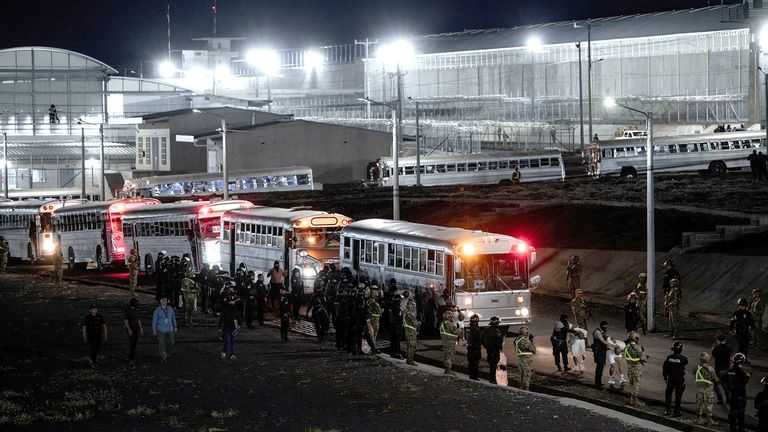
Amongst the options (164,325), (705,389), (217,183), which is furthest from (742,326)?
(217,183)

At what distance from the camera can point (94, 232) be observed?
53.3m

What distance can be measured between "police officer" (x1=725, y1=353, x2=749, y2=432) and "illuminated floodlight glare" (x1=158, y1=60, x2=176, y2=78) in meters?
133

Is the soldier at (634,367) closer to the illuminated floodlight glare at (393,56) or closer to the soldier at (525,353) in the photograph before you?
the soldier at (525,353)

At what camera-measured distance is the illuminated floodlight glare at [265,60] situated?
5246 inches

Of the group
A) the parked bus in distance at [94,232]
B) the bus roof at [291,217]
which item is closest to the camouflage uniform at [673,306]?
the bus roof at [291,217]

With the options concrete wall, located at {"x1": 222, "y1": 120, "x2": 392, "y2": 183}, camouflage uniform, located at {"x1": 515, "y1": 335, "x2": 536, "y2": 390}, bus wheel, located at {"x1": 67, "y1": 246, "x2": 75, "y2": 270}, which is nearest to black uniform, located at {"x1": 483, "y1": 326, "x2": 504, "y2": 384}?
camouflage uniform, located at {"x1": 515, "y1": 335, "x2": 536, "y2": 390}

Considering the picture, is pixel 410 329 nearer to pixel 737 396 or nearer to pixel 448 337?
pixel 448 337

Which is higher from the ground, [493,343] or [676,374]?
[493,343]

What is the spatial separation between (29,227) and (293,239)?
26.6 meters

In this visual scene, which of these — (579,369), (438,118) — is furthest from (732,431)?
(438,118)

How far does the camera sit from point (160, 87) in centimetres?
12206

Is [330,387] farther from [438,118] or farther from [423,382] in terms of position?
[438,118]

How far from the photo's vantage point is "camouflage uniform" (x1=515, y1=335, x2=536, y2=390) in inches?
938

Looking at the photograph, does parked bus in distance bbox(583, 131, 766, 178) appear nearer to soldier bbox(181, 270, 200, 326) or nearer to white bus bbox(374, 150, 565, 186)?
white bus bbox(374, 150, 565, 186)
